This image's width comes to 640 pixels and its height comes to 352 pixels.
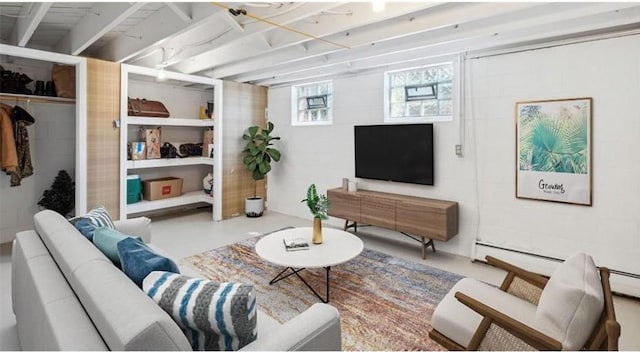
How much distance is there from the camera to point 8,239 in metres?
4.29

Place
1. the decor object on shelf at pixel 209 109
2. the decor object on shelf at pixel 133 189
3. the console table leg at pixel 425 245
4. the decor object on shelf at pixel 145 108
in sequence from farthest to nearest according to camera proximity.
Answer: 1. the decor object on shelf at pixel 209 109
2. the decor object on shelf at pixel 133 189
3. the decor object on shelf at pixel 145 108
4. the console table leg at pixel 425 245

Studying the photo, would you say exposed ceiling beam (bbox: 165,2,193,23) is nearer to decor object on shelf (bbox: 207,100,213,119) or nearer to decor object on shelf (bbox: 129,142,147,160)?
decor object on shelf (bbox: 129,142,147,160)

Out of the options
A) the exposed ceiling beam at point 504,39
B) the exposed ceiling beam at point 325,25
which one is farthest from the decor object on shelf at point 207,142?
the exposed ceiling beam at point 504,39

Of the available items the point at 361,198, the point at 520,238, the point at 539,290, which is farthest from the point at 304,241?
the point at 520,238

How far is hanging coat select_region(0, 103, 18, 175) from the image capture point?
Result: 3852mm

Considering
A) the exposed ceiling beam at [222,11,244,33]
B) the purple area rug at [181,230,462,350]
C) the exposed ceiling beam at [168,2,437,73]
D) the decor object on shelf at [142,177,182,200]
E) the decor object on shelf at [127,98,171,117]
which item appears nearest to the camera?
the purple area rug at [181,230,462,350]

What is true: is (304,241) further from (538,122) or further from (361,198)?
(538,122)

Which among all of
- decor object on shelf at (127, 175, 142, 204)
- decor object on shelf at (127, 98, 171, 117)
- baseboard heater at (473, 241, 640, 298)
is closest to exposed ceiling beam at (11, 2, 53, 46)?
decor object on shelf at (127, 98, 171, 117)

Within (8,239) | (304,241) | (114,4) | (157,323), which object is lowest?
(8,239)

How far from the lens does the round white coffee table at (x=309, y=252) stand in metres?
2.67

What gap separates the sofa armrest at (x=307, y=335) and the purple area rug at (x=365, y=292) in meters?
0.87

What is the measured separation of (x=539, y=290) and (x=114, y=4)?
13.2ft

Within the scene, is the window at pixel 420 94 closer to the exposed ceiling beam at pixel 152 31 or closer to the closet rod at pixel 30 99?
the exposed ceiling beam at pixel 152 31

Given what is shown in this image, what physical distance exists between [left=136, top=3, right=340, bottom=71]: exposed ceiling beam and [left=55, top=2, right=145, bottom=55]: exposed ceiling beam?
69cm
